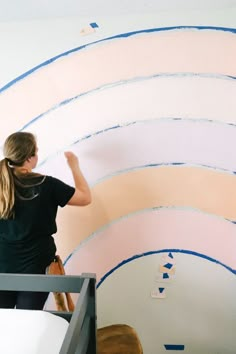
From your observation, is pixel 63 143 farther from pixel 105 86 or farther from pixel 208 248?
pixel 208 248

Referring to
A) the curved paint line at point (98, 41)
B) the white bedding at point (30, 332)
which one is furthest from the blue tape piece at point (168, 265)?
the curved paint line at point (98, 41)

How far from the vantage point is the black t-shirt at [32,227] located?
1.22 meters

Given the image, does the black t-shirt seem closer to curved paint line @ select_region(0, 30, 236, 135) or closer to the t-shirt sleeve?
the t-shirt sleeve

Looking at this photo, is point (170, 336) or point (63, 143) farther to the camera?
point (170, 336)

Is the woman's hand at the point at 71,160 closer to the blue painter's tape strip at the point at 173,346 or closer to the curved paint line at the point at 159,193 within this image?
the curved paint line at the point at 159,193

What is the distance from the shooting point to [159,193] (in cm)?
154

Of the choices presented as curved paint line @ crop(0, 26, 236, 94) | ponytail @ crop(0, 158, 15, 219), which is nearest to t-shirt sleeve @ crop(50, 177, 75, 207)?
ponytail @ crop(0, 158, 15, 219)

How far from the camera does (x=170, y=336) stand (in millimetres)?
1664

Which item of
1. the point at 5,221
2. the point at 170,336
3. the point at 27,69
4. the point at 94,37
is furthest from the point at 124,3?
the point at 170,336

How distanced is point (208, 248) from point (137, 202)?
Result: 36 cm

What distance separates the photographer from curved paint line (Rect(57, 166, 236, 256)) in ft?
4.97

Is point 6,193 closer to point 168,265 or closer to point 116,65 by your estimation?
point 116,65

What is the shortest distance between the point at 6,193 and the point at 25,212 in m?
0.09

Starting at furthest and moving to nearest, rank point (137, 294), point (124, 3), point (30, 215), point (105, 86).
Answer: point (137, 294) → point (105, 86) → point (124, 3) → point (30, 215)
